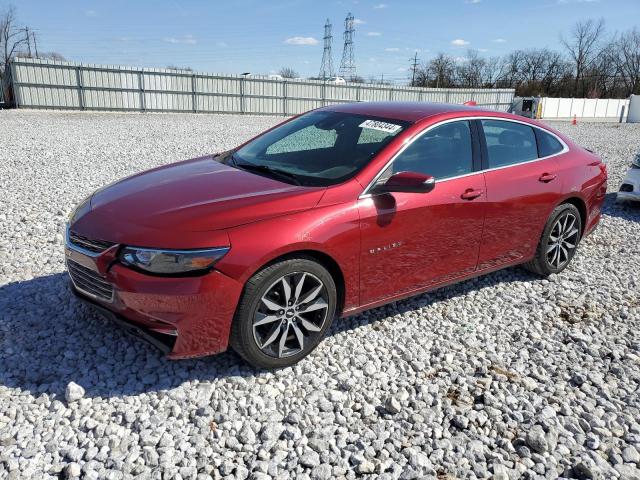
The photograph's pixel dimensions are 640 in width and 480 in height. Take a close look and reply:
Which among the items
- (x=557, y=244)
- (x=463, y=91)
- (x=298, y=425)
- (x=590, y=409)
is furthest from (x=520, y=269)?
(x=463, y=91)

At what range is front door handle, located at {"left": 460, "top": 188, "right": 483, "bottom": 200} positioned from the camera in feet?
12.8

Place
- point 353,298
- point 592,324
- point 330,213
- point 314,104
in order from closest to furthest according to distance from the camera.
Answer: point 330,213, point 353,298, point 592,324, point 314,104

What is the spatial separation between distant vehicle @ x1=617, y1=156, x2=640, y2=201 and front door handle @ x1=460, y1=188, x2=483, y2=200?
5113 mm

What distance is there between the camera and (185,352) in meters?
2.93

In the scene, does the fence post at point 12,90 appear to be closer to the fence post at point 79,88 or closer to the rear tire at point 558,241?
the fence post at point 79,88

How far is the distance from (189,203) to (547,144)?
3.48 m

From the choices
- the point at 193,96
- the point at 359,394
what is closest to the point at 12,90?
the point at 193,96

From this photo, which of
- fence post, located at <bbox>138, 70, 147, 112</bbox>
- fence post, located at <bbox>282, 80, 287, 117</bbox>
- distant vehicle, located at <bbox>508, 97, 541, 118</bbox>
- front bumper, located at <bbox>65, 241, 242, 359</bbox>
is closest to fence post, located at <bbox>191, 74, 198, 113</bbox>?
fence post, located at <bbox>138, 70, 147, 112</bbox>

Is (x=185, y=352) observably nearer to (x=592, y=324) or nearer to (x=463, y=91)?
(x=592, y=324)

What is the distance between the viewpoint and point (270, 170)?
3.76 metres

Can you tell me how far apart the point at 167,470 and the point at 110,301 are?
106 centimetres

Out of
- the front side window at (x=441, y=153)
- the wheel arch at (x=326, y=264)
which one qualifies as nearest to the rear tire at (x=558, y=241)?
the front side window at (x=441, y=153)

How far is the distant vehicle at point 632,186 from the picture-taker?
769 cm

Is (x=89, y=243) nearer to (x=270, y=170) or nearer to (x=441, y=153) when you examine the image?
(x=270, y=170)
